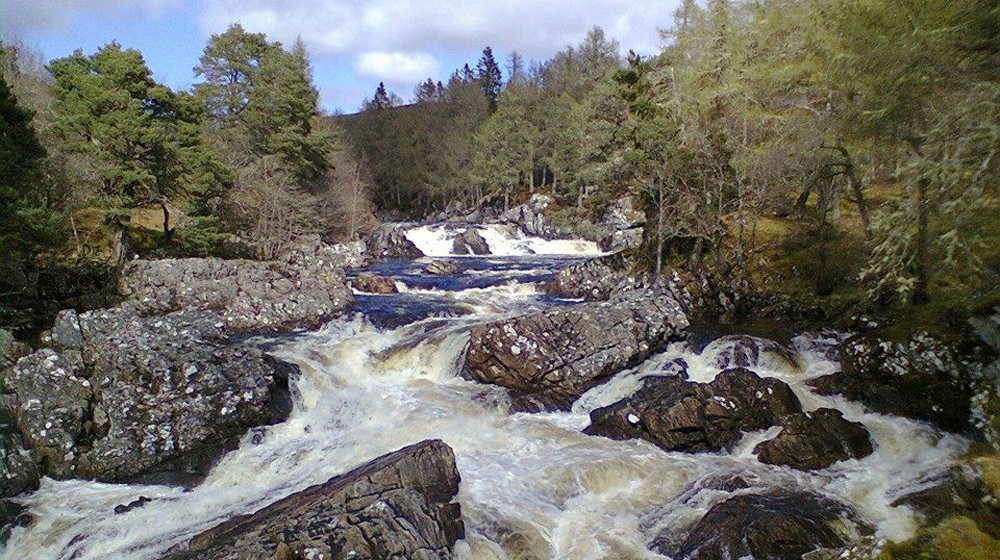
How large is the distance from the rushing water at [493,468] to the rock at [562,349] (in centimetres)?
42

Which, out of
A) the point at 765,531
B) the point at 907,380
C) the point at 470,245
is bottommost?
the point at 765,531

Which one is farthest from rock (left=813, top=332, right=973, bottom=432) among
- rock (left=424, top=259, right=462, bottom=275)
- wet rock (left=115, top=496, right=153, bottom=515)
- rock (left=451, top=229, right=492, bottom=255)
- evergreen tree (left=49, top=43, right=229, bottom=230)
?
rock (left=451, top=229, right=492, bottom=255)

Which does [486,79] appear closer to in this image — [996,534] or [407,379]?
[407,379]

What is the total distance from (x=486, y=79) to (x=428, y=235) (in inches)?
1985

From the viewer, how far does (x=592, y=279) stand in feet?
74.7

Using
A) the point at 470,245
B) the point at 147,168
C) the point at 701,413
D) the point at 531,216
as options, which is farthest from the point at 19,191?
the point at 531,216

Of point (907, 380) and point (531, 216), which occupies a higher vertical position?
point (531, 216)

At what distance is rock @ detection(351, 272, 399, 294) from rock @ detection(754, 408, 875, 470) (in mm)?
16309

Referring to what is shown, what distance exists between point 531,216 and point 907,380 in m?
36.2

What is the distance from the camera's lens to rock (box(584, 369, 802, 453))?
34.9 ft

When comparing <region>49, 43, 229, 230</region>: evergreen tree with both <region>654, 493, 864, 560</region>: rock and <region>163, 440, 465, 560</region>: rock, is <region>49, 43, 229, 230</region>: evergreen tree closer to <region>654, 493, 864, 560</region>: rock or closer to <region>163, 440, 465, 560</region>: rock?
<region>163, 440, 465, 560</region>: rock

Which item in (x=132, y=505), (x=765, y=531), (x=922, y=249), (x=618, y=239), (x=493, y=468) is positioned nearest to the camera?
(x=765, y=531)

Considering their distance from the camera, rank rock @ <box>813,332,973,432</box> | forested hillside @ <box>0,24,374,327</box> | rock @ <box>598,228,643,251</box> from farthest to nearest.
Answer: rock @ <box>598,228,643,251</box>
forested hillside @ <box>0,24,374,327</box>
rock @ <box>813,332,973,432</box>

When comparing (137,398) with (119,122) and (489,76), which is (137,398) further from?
(489,76)
